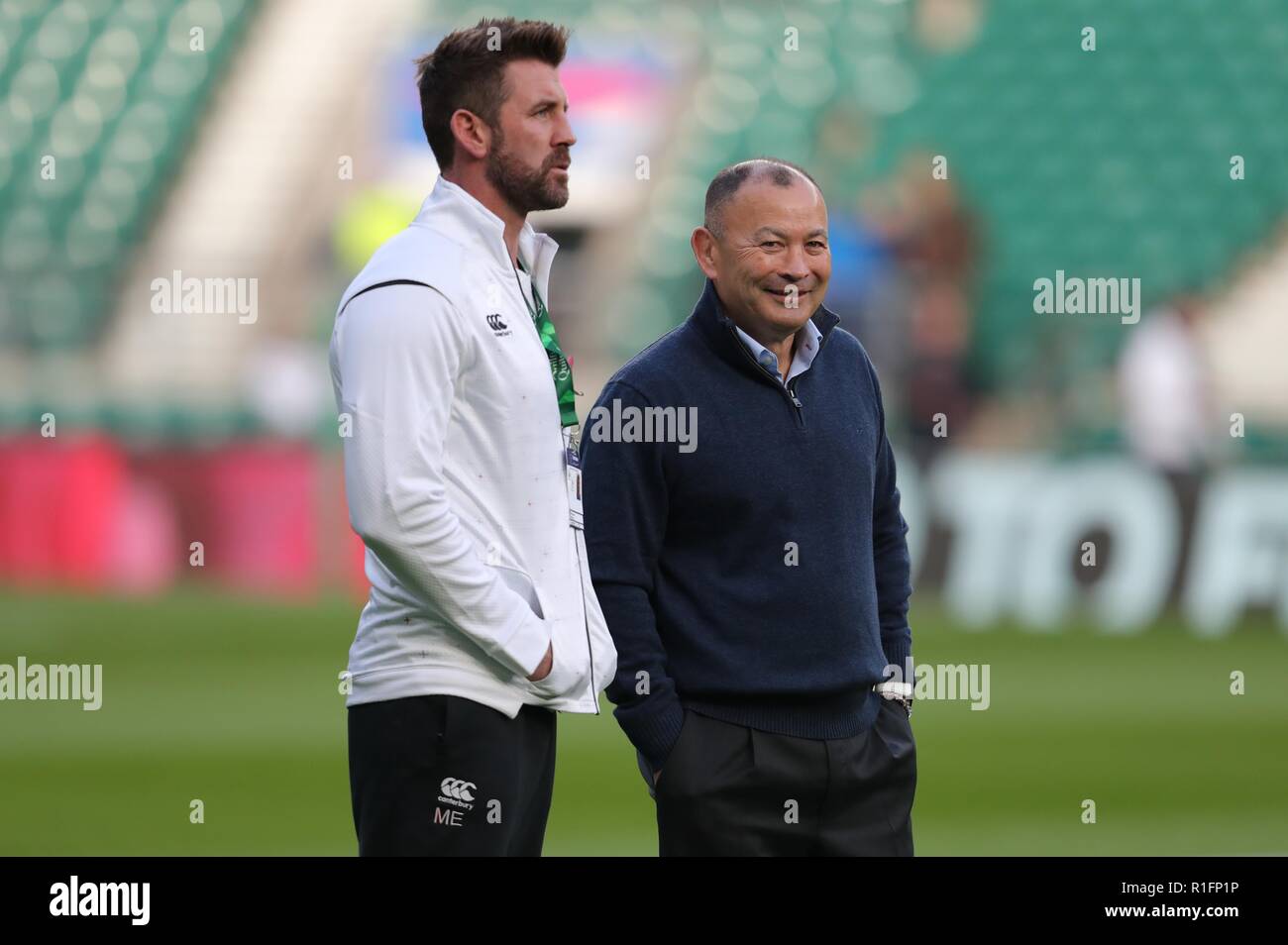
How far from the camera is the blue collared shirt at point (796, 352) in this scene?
383 centimetres

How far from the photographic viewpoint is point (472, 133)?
3590 millimetres

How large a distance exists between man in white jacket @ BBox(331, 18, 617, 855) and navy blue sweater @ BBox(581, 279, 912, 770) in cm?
15

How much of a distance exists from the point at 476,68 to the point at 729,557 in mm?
1071

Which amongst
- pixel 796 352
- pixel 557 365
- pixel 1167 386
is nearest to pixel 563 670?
pixel 557 365

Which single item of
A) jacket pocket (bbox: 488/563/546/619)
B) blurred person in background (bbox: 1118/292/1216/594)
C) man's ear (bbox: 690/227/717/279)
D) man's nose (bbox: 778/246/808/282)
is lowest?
jacket pocket (bbox: 488/563/546/619)

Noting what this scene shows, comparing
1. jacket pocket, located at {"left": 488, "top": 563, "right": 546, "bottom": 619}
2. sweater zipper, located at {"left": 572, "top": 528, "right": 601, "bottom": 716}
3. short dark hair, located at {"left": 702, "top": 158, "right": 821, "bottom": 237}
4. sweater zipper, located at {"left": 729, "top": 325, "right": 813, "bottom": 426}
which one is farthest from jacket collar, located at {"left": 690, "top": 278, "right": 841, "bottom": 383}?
jacket pocket, located at {"left": 488, "top": 563, "right": 546, "bottom": 619}

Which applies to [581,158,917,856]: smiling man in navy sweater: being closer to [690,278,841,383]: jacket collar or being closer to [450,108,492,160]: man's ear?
[690,278,841,383]: jacket collar

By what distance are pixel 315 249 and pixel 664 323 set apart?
14.2 feet

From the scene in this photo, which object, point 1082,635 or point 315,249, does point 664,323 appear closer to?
point 315,249

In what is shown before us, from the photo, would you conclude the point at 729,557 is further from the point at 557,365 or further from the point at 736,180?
the point at 736,180

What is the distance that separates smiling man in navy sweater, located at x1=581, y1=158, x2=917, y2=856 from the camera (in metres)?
3.73

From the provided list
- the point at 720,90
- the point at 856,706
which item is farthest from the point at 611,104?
the point at 856,706

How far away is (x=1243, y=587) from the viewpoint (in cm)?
1263

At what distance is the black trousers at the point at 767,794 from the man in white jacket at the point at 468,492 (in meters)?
0.29
